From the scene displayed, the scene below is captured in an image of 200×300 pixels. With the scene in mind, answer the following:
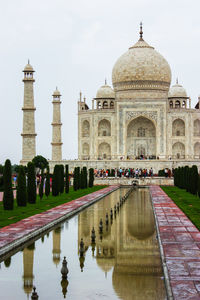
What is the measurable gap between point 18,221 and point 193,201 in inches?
253

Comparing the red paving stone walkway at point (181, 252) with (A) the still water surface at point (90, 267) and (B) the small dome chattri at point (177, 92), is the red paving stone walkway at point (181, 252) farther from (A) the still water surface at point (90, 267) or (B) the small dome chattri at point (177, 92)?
(B) the small dome chattri at point (177, 92)

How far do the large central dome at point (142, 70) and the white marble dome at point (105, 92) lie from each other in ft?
1.36

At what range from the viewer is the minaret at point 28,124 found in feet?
91.1

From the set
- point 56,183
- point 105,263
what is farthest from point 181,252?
point 56,183

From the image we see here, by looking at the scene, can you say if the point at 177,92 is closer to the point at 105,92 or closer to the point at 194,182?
the point at 105,92

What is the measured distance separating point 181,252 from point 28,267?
6.43 feet

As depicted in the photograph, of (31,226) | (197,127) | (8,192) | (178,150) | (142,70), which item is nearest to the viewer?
(31,226)

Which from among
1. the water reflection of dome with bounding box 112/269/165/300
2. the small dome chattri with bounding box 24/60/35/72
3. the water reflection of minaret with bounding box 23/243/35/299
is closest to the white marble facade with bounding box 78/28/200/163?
the small dome chattri with bounding box 24/60/35/72

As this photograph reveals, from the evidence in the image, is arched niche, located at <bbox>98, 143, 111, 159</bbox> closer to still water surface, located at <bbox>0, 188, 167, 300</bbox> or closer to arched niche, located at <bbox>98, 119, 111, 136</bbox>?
arched niche, located at <bbox>98, 119, 111, 136</bbox>

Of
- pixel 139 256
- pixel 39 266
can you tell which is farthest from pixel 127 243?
pixel 39 266

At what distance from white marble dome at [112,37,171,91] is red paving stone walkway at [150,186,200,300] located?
2295 cm

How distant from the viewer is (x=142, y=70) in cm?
3331

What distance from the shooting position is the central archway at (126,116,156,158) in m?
33.3

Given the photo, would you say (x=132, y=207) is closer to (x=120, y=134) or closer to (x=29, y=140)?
(x=29, y=140)
